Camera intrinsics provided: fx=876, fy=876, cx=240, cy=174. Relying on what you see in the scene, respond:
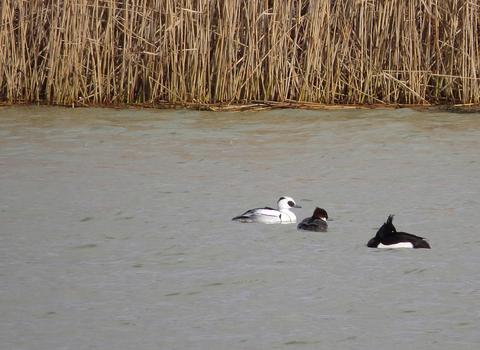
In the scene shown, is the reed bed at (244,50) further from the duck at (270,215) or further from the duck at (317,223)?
the duck at (317,223)

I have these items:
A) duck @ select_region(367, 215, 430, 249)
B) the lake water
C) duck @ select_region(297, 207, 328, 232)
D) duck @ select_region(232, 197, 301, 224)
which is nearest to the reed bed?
the lake water

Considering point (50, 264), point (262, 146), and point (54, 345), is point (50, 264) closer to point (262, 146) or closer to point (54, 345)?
point (54, 345)

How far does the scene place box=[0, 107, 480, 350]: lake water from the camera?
3695 mm

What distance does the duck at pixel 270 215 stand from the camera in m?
5.46

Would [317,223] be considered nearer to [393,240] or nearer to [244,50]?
[393,240]

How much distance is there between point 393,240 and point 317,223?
586mm

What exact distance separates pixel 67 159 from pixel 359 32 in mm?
4225

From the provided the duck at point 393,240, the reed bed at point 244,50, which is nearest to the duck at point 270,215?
the duck at point 393,240

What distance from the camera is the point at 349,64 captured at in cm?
1050

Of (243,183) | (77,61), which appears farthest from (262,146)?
(77,61)

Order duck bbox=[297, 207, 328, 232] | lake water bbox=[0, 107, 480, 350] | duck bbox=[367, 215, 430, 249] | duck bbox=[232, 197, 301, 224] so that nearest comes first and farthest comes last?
1. lake water bbox=[0, 107, 480, 350]
2. duck bbox=[367, 215, 430, 249]
3. duck bbox=[297, 207, 328, 232]
4. duck bbox=[232, 197, 301, 224]

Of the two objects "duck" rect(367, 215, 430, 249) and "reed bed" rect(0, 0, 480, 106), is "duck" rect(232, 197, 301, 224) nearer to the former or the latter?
"duck" rect(367, 215, 430, 249)

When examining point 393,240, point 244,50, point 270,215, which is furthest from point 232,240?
point 244,50

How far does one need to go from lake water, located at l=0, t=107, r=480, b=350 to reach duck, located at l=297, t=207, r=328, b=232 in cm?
6
